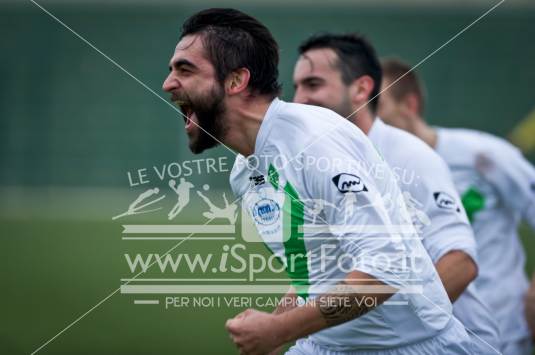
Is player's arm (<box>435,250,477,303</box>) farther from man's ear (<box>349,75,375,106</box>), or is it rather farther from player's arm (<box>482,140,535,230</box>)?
player's arm (<box>482,140,535,230</box>)

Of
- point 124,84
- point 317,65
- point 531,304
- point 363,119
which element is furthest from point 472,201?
point 124,84

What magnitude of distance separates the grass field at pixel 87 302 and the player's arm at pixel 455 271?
1.66 meters

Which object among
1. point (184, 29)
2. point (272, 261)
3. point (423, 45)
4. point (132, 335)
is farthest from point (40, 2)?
point (184, 29)

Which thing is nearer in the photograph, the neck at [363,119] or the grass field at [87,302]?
the neck at [363,119]

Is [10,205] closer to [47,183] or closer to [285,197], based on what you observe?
[47,183]

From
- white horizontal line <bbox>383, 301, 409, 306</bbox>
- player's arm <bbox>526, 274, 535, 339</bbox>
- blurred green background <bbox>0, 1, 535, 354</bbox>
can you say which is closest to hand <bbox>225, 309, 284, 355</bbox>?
white horizontal line <bbox>383, 301, 409, 306</bbox>

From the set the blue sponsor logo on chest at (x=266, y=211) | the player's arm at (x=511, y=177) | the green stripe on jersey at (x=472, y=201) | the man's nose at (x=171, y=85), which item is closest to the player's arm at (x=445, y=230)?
the blue sponsor logo on chest at (x=266, y=211)

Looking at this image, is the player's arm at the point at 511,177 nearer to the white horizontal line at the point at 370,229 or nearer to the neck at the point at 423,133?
the neck at the point at 423,133

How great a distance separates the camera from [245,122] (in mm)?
3553

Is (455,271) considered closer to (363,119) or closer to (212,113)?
(363,119)

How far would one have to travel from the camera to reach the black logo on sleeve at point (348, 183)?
10.3ft

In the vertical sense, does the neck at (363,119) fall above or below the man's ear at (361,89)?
Answer: below

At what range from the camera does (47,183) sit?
15.8 metres

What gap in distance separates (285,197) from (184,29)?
2.50 ft
